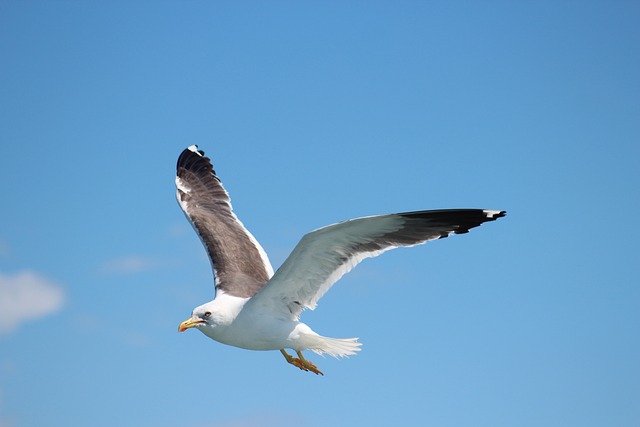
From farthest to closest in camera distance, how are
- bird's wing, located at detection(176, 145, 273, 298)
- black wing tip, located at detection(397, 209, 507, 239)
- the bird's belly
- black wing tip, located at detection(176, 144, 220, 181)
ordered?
black wing tip, located at detection(176, 144, 220, 181) → bird's wing, located at detection(176, 145, 273, 298) → the bird's belly → black wing tip, located at detection(397, 209, 507, 239)

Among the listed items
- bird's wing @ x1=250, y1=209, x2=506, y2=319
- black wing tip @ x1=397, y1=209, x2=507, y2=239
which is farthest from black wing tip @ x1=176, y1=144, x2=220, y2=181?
black wing tip @ x1=397, y1=209, x2=507, y2=239

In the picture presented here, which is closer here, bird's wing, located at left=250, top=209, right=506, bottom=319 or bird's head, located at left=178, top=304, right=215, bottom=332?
bird's wing, located at left=250, top=209, right=506, bottom=319

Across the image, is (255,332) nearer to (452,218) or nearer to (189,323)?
(189,323)

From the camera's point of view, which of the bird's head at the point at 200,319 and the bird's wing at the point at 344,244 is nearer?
the bird's wing at the point at 344,244

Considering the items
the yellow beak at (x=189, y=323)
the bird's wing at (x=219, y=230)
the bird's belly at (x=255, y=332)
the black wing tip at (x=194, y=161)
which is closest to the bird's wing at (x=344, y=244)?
the bird's belly at (x=255, y=332)

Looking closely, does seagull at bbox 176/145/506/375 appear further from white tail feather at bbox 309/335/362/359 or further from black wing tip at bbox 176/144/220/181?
black wing tip at bbox 176/144/220/181

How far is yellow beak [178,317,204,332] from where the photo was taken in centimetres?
965

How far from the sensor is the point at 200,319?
385 inches

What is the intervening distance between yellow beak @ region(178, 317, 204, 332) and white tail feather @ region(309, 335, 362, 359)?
1467 millimetres

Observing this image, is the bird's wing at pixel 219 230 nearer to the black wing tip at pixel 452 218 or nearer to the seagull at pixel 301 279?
the seagull at pixel 301 279

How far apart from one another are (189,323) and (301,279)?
4.79 ft

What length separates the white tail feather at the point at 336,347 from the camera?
402 inches

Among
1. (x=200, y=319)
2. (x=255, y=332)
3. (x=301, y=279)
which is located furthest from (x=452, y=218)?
(x=200, y=319)

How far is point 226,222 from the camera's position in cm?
1297
